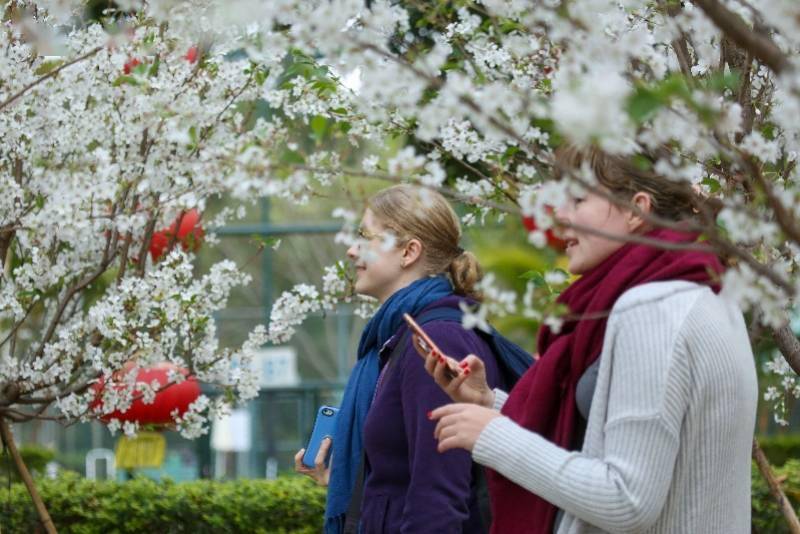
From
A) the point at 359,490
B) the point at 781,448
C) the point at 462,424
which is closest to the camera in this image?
the point at 462,424

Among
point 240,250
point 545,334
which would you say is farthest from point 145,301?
point 240,250

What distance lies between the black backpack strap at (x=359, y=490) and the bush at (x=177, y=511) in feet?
8.47

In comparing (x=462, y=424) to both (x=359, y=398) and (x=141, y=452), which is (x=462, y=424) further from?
(x=141, y=452)

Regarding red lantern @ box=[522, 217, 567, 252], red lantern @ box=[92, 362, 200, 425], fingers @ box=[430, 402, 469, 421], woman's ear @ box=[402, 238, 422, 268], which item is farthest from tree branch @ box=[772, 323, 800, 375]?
red lantern @ box=[92, 362, 200, 425]

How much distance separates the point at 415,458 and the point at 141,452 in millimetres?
7044

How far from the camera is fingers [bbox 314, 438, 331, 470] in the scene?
3391 mm

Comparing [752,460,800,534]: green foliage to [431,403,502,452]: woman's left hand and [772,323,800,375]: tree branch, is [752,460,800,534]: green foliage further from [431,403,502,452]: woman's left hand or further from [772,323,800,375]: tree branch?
[431,403,502,452]: woman's left hand

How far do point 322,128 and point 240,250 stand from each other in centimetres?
2807

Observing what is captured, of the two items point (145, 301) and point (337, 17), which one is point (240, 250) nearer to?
point (145, 301)

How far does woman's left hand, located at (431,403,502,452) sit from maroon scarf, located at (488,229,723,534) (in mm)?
98

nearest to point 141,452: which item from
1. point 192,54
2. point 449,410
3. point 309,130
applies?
point 192,54

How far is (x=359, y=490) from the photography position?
3.13m

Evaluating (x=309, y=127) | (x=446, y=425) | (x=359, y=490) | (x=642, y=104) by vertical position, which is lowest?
(x=359, y=490)

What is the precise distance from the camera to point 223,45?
14.8ft
